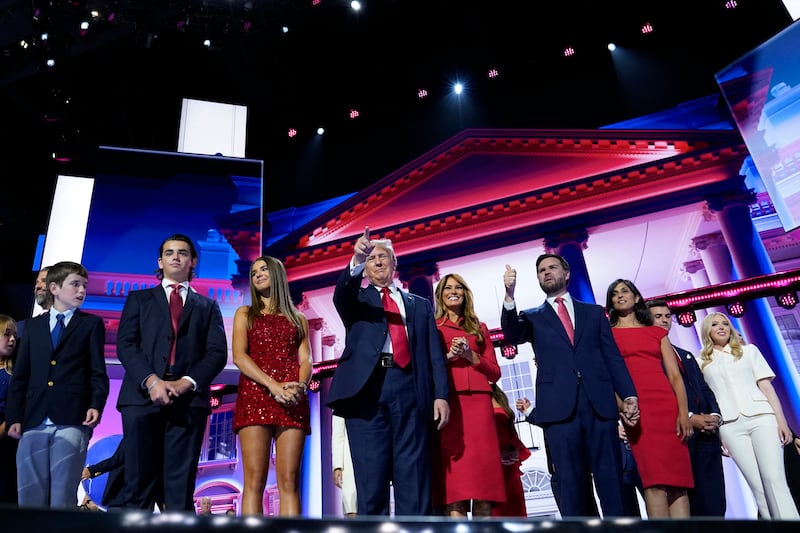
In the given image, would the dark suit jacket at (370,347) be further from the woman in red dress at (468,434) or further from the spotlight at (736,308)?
the spotlight at (736,308)

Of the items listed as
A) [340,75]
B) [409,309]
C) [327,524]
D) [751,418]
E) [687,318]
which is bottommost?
[327,524]

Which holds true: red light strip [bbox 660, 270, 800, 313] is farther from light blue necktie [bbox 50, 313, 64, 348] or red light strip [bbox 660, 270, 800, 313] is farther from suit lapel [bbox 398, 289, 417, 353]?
light blue necktie [bbox 50, 313, 64, 348]

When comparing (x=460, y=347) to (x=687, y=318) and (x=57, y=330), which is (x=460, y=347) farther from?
(x=687, y=318)

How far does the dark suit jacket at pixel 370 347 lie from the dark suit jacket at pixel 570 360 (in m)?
0.48

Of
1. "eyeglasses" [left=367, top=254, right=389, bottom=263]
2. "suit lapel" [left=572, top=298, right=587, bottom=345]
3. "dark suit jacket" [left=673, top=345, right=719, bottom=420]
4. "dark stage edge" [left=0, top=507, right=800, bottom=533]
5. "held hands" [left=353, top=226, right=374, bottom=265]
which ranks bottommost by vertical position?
"dark stage edge" [left=0, top=507, right=800, bottom=533]

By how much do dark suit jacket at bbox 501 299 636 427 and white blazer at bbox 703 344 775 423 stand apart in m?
1.54

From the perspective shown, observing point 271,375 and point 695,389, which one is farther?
point 695,389

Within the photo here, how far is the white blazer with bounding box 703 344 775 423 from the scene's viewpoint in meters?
4.02

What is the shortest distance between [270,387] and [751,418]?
312cm

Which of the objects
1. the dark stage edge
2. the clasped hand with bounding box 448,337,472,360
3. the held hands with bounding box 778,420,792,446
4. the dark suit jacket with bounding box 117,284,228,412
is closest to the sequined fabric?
the dark suit jacket with bounding box 117,284,228,412

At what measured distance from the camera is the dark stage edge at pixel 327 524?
761 mm

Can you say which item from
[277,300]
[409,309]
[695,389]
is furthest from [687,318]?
[277,300]

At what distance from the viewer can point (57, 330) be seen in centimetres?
304

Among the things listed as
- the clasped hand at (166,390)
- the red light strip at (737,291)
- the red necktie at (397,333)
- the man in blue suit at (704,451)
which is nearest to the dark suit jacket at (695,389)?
the man in blue suit at (704,451)
